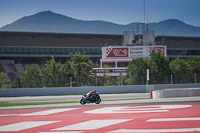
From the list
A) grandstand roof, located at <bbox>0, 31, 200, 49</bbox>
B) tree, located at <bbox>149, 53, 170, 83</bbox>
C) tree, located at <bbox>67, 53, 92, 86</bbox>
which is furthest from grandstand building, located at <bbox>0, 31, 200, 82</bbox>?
tree, located at <bbox>149, 53, 170, 83</bbox>

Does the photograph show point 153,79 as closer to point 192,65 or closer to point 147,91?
point 147,91

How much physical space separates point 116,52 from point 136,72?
24.2 meters

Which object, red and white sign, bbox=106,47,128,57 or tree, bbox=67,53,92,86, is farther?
red and white sign, bbox=106,47,128,57

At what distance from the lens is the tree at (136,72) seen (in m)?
43.2

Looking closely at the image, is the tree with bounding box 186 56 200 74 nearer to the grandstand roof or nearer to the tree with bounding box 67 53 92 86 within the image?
the tree with bounding box 67 53 92 86

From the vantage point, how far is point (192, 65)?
55.8 m

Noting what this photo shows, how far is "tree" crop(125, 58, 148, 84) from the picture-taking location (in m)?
43.2

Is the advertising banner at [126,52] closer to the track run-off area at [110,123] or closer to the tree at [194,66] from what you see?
the tree at [194,66]

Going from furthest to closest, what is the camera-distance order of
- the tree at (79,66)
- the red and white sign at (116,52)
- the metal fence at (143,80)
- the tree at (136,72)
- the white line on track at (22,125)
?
the red and white sign at (116,52) < the tree at (79,66) < the tree at (136,72) < the metal fence at (143,80) < the white line on track at (22,125)

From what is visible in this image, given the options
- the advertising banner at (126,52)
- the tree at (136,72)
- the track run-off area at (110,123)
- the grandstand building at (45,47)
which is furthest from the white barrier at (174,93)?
the grandstand building at (45,47)

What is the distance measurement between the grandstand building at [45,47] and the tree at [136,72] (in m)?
26.0

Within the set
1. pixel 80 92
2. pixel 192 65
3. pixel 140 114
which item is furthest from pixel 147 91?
pixel 140 114

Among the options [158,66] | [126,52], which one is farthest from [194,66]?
[126,52]

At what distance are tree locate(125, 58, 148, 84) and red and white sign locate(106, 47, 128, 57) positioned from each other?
2072 cm
